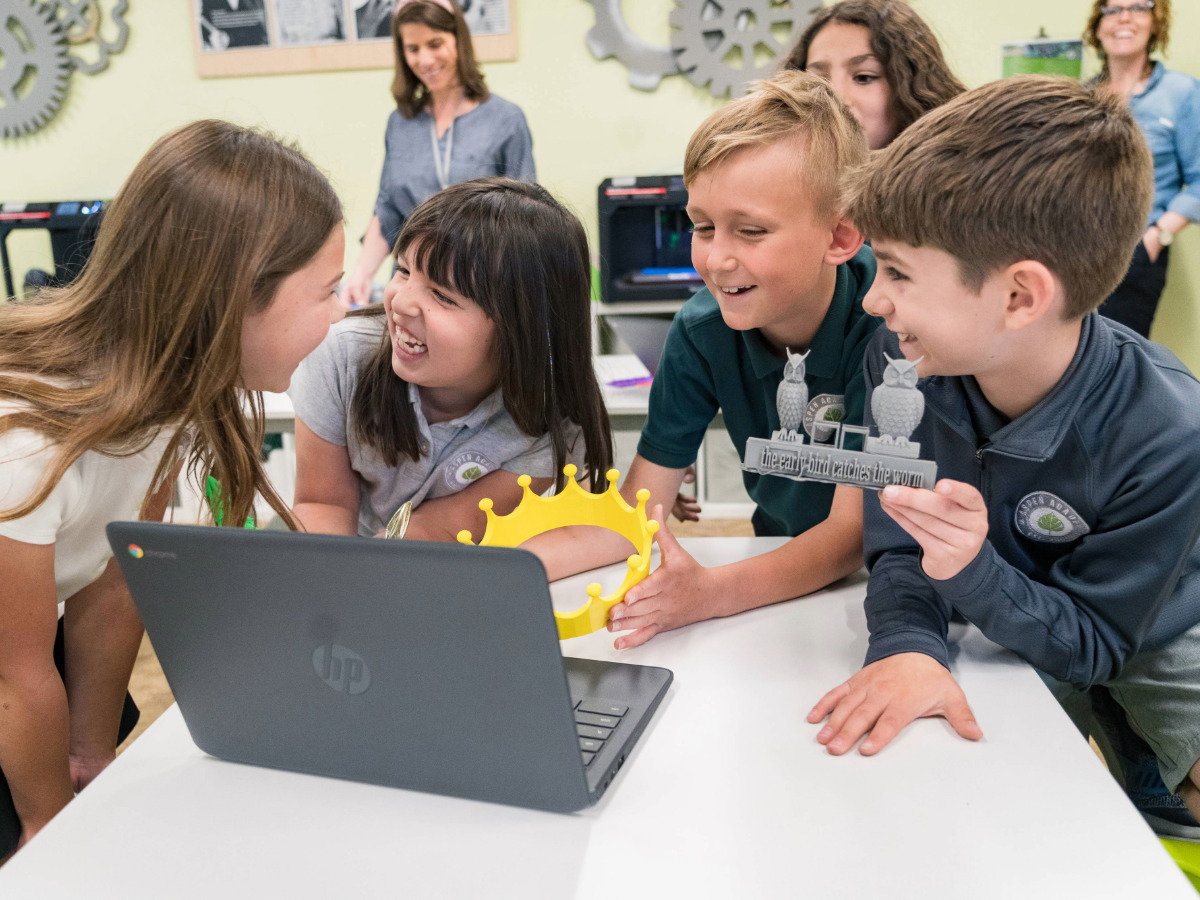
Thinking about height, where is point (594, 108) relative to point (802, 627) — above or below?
above

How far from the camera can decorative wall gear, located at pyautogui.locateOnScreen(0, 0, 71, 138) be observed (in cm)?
390

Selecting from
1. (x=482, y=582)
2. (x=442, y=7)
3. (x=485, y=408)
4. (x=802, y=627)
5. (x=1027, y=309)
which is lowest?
(x=802, y=627)

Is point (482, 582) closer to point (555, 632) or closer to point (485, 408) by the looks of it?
point (555, 632)

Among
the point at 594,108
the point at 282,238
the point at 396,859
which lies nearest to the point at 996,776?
the point at 396,859

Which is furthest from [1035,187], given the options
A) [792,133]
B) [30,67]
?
[30,67]

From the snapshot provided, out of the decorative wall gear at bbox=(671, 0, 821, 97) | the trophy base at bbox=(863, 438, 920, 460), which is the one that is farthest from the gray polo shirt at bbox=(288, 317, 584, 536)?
the decorative wall gear at bbox=(671, 0, 821, 97)

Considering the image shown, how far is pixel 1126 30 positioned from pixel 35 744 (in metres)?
3.61

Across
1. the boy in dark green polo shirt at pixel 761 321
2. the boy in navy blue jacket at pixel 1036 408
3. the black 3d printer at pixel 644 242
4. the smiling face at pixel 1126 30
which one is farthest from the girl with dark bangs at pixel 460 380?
the smiling face at pixel 1126 30

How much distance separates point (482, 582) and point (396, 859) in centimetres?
21

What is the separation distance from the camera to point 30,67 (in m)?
4.00

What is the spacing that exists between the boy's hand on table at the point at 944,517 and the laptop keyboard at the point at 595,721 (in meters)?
0.29

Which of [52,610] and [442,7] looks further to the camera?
[442,7]

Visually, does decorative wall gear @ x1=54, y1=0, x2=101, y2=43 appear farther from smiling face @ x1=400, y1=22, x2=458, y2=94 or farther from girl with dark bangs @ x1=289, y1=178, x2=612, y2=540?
girl with dark bangs @ x1=289, y1=178, x2=612, y2=540

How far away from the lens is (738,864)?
0.66 meters
